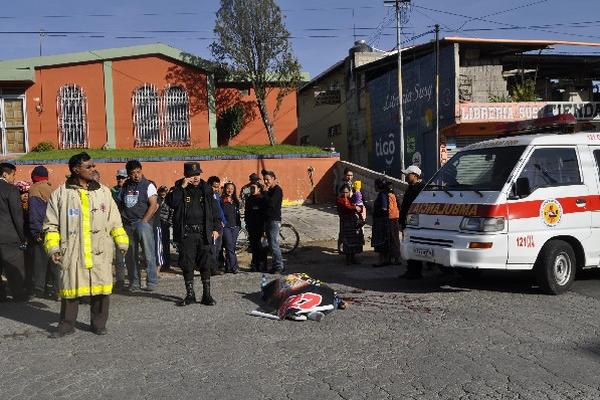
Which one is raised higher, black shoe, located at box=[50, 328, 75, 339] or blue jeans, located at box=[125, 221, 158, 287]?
blue jeans, located at box=[125, 221, 158, 287]

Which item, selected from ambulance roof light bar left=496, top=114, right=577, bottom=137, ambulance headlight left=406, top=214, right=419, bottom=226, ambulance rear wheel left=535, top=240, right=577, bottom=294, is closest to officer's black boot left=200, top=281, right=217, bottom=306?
ambulance headlight left=406, top=214, right=419, bottom=226

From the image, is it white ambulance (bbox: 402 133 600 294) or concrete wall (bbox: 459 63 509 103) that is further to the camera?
concrete wall (bbox: 459 63 509 103)

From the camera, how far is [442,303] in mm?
7012

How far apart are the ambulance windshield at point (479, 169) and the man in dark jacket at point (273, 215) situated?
2.66m

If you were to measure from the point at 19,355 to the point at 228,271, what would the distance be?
4865 mm

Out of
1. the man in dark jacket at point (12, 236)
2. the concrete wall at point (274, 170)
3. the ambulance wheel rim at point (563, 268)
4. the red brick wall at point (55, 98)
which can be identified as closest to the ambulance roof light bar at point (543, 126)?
the ambulance wheel rim at point (563, 268)

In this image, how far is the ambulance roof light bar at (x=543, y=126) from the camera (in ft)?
27.2

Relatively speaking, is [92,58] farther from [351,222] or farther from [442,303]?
[442,303]

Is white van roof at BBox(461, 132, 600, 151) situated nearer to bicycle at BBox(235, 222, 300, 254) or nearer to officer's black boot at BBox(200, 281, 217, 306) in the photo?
officer's black boot at BBox(200, 281, 217, 306)

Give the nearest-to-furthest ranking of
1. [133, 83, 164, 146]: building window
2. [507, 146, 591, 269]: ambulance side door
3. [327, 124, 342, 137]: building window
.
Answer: [507, 146, 591, 269]: ambulance side door → [133, 83, 164, 146]: building window → [327, 124, 342, 137]: building window

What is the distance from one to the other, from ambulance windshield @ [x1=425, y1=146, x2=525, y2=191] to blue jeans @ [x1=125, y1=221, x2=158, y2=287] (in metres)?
4.06

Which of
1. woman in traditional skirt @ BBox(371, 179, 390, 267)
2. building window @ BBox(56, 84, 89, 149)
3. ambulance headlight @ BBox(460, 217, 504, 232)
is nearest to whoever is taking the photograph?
ambulance headlight @ BBox(460, 217, 504, 232)

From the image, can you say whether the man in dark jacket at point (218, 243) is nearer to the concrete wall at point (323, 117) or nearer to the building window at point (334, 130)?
the concrete wall at point (323, 117)

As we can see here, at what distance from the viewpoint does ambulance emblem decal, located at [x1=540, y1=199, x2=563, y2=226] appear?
7.29 metres
